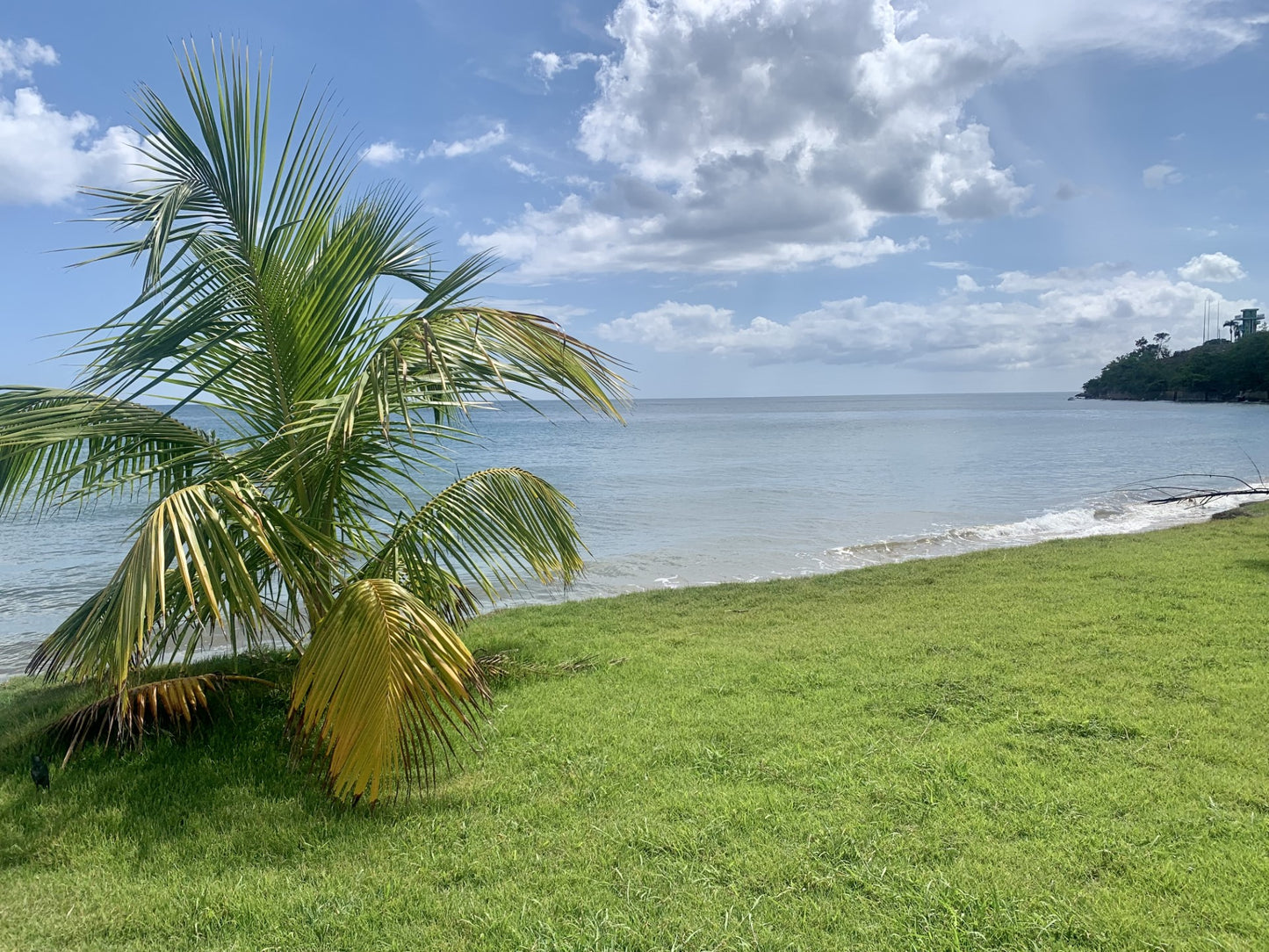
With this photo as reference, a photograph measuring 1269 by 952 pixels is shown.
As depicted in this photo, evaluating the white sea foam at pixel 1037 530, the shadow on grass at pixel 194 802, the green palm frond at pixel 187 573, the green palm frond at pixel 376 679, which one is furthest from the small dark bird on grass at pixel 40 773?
the white sea foam at pixel 1037 530

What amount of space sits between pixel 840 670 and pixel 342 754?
3.61m

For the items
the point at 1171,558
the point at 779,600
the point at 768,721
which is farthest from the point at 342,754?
the point at 1171,558

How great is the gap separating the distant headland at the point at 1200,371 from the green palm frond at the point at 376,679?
9685cm

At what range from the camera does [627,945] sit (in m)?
2.67

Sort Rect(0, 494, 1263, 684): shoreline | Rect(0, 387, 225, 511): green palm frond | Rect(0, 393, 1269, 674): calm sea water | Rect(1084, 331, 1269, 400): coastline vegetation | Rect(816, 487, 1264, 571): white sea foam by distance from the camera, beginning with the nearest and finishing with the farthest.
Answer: Rect(0, 387, 225, 511): green palm frond
Rect(0, 494, 1263, 684): shoreline
Rect(0, 393, 1269, 674): calm sea water
Rect(816, 487, 1264, 571): white sea foam
Rect(1084, 331, 1269, 400): coastline vegetation

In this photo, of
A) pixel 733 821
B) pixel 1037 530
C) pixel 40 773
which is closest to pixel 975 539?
pixel 1037 530

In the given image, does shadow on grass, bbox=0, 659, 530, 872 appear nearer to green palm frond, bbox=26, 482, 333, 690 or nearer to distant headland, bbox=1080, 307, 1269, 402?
green palm frond, bbox=26, 482, 333, 690

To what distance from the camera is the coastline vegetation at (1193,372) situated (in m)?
80.8

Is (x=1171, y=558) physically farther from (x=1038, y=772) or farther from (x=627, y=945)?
(x=627, y=945)

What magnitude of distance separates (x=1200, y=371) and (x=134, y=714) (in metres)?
109

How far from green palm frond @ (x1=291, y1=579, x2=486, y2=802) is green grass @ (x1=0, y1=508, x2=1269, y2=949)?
47 cm

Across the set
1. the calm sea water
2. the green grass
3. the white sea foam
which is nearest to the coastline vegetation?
the calm sea water

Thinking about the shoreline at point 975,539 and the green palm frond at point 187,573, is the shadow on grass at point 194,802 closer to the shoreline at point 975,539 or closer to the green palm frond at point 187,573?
the green palm frond at point 187,573

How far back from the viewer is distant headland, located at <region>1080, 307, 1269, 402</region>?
81.1 metres
